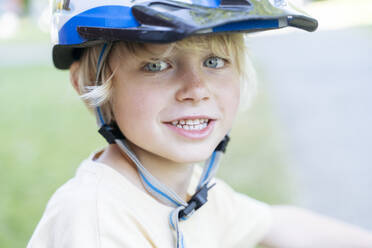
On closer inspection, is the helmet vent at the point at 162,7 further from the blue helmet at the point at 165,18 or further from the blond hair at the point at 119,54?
the blond hair at the point at 119,54

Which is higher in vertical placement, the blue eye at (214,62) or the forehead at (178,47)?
the forehead at (178,47)

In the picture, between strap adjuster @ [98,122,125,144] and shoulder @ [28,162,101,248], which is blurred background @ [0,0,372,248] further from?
shoulder @ [28,162,101,248]

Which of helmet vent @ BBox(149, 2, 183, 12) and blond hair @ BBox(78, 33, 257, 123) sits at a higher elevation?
helmet vent @ BBox(149, 2, 183, 12)

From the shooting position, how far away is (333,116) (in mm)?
7266

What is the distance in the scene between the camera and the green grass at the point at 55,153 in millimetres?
4711

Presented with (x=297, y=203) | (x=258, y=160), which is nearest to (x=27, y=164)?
(x=258, y=160)

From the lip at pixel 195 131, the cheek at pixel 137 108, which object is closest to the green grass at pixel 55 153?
the cheek at pixel 137 108

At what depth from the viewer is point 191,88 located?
1.90 m

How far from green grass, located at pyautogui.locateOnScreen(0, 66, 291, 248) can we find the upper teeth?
2469 millimetres

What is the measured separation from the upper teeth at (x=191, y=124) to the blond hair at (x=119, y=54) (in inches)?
10.0

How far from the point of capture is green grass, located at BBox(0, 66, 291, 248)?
4.71 m

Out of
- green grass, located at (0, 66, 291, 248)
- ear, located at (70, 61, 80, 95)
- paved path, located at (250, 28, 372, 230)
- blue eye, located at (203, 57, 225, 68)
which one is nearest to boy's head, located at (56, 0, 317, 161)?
blue eye, located at (203, 57, 225, 68)

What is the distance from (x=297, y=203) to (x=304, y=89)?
463cm

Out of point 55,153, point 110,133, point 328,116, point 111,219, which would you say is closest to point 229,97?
point 110,133
